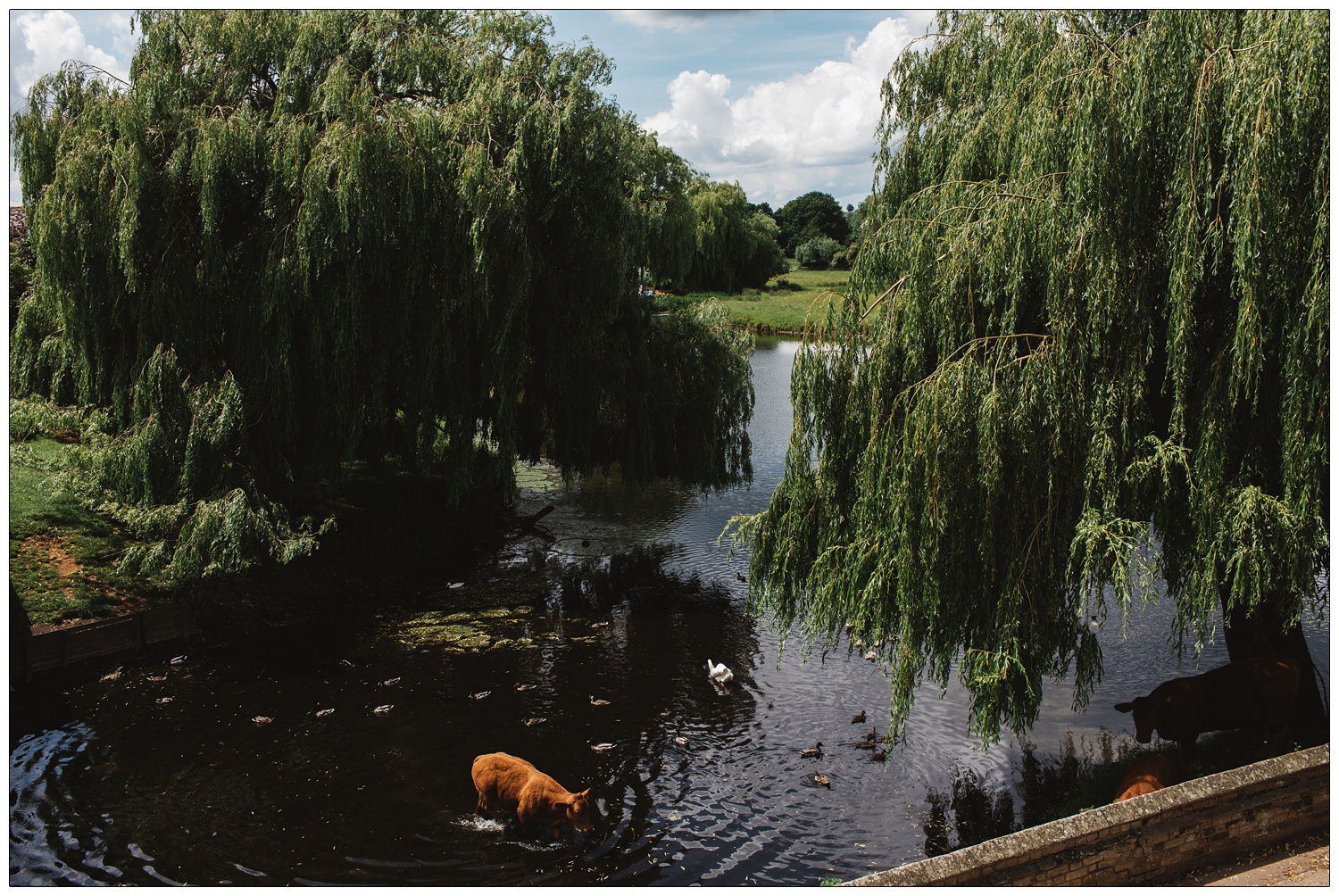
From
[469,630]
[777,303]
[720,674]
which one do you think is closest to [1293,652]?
[720,674]

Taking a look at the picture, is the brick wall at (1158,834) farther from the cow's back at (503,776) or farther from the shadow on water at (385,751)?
the cow's back at (503,776)

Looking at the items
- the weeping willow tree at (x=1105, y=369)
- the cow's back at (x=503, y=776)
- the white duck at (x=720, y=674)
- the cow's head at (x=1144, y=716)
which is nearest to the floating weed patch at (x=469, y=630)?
the white duck at (x=720, y=674)

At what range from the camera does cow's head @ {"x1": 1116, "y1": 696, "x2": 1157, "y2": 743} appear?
10.6 metres

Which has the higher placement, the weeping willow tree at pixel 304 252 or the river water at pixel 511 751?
the weeping willow tree at pixel 304 252

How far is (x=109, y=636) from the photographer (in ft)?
47.6

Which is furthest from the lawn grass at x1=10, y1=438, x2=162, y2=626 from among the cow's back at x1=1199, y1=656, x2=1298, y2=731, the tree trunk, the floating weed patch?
the tree trunk

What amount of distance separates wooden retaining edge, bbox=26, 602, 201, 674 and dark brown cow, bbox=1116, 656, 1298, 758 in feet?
45.7

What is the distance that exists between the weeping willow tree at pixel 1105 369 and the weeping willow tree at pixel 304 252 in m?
8.68

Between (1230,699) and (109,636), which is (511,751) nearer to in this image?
(109,636)

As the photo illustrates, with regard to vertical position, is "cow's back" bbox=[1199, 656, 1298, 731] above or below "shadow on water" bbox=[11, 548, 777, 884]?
above

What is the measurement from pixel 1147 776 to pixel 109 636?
564 inches

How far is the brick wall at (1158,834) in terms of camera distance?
7.23 m

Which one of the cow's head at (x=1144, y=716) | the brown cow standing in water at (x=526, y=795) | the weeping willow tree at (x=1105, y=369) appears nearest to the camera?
the weeping willow tree at (x=1105, y=369)

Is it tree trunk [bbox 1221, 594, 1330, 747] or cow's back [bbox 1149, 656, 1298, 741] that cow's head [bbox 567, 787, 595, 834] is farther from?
tree trunk [bbox 1221, 594, 1330, 747]
